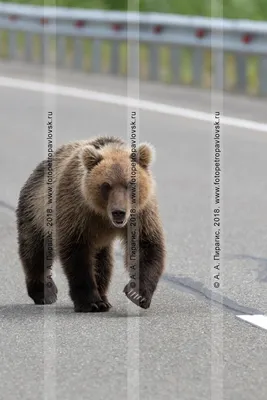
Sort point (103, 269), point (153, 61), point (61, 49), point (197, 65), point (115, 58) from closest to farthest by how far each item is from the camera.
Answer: point (103, 269), point (197, 65), point (153, 61), point (115, 58), point (61, 49)

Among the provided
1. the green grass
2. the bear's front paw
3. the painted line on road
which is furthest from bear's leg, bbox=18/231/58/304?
the green grass

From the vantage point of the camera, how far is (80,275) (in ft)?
29.5

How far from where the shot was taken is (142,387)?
6.98 metres

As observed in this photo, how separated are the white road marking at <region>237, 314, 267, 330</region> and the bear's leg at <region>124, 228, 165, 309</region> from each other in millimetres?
460

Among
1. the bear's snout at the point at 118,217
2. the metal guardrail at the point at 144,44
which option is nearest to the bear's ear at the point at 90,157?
the bear's snout at the point at 118,217

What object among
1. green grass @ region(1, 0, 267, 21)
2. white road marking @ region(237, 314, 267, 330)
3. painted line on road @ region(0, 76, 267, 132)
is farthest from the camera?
green grass @ region(1, 0, 267, 21)

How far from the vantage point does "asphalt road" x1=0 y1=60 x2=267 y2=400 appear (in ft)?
23.4

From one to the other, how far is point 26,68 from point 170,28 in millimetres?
3796

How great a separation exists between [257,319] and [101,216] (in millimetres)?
940

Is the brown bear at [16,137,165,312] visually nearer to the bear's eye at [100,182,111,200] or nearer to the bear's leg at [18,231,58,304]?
the bear's eye at [100,182,111,200]

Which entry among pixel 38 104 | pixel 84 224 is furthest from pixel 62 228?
pixel 38 104

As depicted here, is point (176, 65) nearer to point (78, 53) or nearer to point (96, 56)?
point (96, 56)

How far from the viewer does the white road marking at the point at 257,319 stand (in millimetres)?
8555

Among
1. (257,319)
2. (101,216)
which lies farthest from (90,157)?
(257,319)
